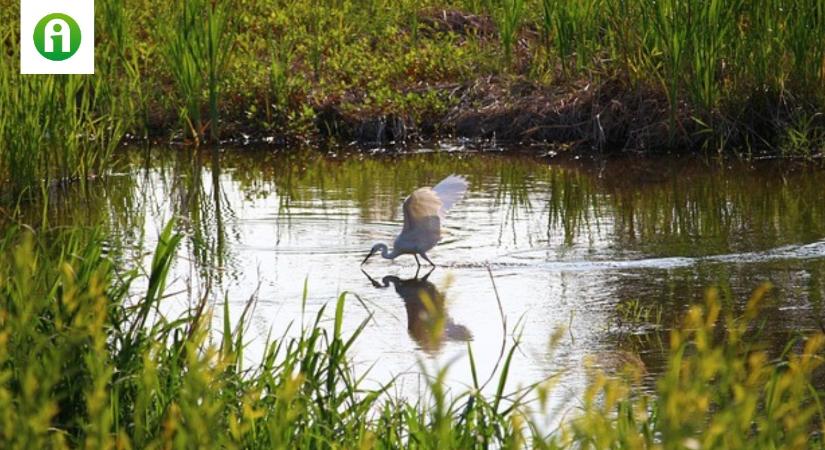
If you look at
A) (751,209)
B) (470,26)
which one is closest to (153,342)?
(751,209)

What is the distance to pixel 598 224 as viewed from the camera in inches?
335

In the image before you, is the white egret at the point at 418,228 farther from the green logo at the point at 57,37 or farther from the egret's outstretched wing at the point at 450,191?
the green logo at the point at 57,37

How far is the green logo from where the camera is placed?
34.3 ft

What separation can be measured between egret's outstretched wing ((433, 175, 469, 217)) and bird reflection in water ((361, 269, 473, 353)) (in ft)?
1.39

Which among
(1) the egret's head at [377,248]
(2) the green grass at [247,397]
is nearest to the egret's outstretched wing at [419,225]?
(1) the egret's head at [377,248]

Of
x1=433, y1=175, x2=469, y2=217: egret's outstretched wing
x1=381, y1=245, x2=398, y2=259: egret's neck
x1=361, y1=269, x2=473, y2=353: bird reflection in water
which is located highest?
x1=433, y1=175, x2=469, y2=217: egret's outstretched wing

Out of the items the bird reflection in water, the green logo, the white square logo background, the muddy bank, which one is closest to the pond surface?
the bird reflection in water

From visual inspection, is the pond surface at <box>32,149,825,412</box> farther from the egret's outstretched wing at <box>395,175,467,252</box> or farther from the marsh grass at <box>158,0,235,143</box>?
the marsh grass at <box>158,0,235,143</box>

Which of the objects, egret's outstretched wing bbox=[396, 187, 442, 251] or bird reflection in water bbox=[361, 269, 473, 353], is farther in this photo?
egret's outstretched wing bbox=[396, 187, 442, 251]

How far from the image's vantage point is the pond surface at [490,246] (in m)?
6.07

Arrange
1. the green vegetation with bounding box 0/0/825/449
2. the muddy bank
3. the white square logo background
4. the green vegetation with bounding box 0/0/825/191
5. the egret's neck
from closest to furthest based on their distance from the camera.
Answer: the egret's neck → the green vegetation with bounding box 0/0/825/449 → the white square logo background → the green vegetation with bounding box 0/0/825/191 → the muddy bank

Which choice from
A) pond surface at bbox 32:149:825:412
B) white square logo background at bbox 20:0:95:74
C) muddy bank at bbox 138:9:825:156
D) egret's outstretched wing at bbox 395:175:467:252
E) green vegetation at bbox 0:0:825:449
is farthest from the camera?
muddy bank at bbox 138:9:825:156

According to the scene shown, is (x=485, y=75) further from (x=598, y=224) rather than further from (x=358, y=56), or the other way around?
(x=598, y=224)

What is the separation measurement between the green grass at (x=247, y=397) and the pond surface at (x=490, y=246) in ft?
1.42
